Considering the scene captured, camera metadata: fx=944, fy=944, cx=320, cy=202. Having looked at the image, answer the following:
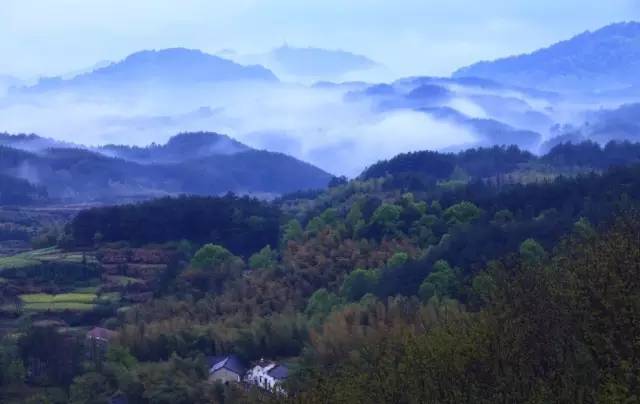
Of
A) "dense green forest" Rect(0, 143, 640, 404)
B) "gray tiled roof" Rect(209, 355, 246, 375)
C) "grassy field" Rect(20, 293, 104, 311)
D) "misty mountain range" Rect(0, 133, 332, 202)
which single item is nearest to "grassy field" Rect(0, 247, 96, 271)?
"dense green forest" Rect(0, 143, 640, 404)

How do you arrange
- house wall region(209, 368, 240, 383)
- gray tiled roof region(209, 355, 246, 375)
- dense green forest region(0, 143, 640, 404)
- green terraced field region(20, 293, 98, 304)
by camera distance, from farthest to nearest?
green terraced field region(20, 293, 98, 304)
gray tiled roof region(209, 355, 246, 375)
house wall region(209, 368, 240, 383)
dense green forest region(0, 143, 640, 404)

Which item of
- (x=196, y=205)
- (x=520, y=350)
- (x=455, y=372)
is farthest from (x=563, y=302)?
(x=196, y=205)

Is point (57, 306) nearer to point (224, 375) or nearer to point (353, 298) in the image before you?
point (353, 298)

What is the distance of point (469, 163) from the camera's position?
6650cm

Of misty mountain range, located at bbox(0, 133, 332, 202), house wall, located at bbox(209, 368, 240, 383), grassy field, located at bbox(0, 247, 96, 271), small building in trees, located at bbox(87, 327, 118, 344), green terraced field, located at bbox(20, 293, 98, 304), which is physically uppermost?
misty mountain range, located at bbox(0, 133, 332, 202)

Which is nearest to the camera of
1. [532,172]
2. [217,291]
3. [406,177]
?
[217,291]

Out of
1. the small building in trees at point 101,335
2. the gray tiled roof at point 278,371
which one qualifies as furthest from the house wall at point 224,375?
the small building in trees at point 101,335

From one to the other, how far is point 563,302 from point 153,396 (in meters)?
11.1

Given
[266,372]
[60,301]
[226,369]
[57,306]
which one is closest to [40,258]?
[60,301]

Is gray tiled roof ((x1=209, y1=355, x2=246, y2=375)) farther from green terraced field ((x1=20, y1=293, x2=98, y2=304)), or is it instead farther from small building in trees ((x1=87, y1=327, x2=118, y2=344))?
green terraced field ((x1=20, y1=293, x2=98, y2=304))

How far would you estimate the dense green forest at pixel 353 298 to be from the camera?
36.6ft

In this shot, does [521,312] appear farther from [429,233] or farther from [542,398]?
[429,233]

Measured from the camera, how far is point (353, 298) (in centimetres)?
2712

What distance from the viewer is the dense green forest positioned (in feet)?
36.6
